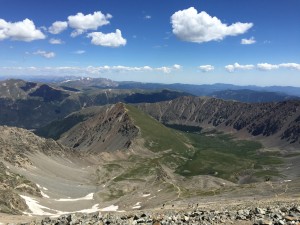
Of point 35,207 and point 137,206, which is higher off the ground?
point 35,207

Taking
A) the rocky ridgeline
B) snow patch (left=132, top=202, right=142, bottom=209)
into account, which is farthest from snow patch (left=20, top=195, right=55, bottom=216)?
the rocky ridgeline

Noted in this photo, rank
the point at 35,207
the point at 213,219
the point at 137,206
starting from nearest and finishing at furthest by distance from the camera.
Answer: the point at 213,219 < the point at 35,207 < the point at 137,206

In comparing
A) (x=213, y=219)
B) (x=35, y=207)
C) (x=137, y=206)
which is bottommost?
(x=137, y=206)

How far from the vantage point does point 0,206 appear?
415 feet

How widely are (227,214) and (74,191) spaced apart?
173312 millimetres

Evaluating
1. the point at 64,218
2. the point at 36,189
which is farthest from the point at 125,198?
the point at 64,218

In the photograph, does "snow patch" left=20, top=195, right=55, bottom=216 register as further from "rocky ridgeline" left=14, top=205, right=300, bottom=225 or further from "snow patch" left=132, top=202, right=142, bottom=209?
"rocky ridgeline" left=14, top=205, right=300, bottom=225

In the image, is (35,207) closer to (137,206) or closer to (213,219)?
(137,206)

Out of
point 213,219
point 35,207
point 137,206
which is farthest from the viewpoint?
point 137,206

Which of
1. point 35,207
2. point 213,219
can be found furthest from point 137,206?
point 213,219

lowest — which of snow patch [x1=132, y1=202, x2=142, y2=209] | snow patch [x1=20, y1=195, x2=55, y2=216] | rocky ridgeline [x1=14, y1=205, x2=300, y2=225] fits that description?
snow patch [x1=132, y1=202, x2=142, y2=209]

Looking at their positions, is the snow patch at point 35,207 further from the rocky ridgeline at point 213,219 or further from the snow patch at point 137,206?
the rocky ridgeline at point 213,219

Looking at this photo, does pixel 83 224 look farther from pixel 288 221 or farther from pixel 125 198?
pixel 125 198

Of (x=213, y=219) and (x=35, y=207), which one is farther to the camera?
(x=35, y=207)
